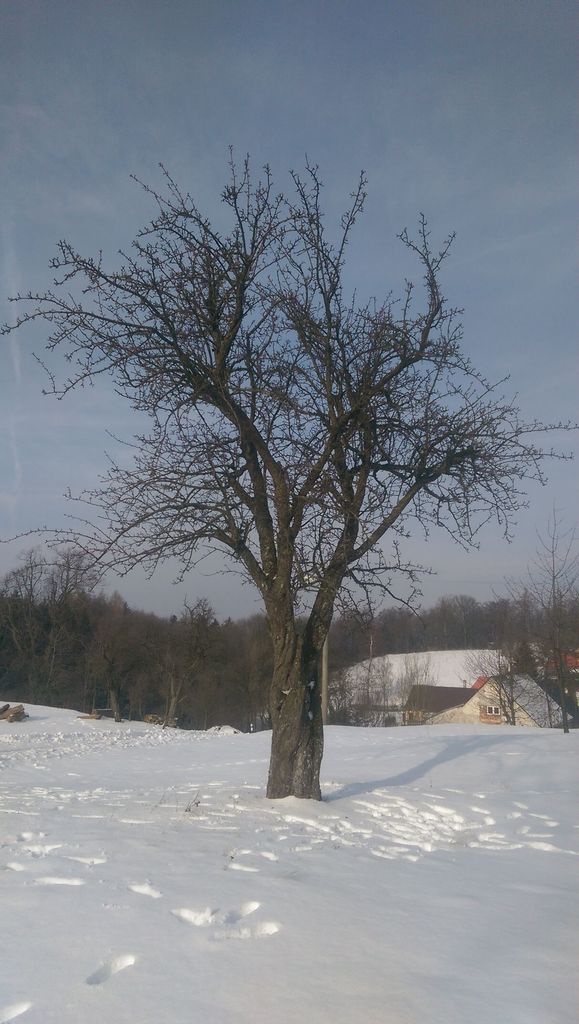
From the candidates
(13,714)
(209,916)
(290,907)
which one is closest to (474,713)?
(13,714)

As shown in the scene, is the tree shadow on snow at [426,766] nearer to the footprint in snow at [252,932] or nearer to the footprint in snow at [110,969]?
the footprint in snow at [252,932]

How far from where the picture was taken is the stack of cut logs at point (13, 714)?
82.8 feet

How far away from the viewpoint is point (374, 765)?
11.8m

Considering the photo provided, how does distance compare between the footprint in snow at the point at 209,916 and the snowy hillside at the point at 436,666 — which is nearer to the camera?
the footprint in snow at the point at 209,916

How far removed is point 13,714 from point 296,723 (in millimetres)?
20542

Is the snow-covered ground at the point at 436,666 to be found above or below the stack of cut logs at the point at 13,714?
above

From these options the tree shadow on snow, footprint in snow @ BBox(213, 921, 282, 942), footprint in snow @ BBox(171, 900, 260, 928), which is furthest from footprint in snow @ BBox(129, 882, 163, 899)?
the tree shadow on snow

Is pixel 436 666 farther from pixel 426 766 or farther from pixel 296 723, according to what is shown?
pixel 296 723

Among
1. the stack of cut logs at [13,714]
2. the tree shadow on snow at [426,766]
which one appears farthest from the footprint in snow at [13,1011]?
the stack of cut logs at [13,714]

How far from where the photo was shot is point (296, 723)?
7.27 m

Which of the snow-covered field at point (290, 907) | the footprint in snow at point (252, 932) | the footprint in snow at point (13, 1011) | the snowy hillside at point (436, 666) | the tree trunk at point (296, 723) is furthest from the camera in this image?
the snowy hillside at point (436, 666)

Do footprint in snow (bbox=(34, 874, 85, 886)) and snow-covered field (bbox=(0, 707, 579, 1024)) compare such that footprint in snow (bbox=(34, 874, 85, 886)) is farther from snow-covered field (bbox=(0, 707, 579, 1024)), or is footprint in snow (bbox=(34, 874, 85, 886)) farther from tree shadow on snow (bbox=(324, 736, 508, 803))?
tree shadow on snow (bbox=(324, 736, 508, 803))

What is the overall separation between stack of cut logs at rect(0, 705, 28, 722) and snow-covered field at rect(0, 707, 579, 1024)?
17.6m

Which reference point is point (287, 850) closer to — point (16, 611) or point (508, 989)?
point (508, 989)
